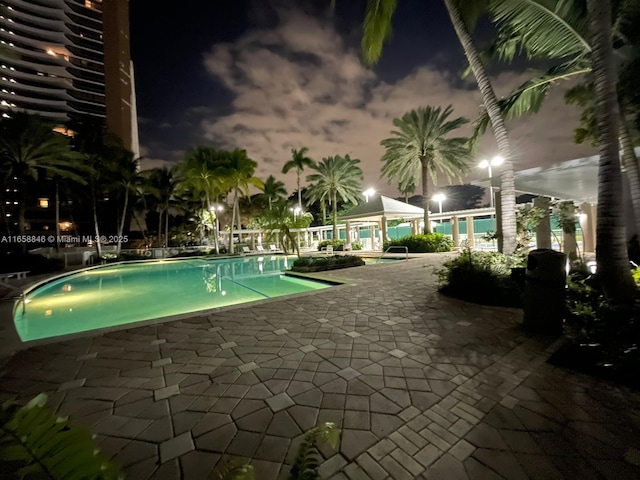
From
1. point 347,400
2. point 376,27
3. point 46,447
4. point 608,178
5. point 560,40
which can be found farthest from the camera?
point 376,27

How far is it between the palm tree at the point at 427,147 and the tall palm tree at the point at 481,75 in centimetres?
1053

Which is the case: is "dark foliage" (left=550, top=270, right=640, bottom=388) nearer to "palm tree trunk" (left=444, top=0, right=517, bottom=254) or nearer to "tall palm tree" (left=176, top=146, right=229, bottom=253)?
"palm tree trunk" (left=444, top=0, right=517, bottom=254)

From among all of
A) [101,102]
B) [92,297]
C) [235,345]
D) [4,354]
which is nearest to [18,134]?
[92,297]

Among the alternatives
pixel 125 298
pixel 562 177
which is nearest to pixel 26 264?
pixel 125 298

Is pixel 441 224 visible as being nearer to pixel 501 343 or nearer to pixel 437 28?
pixel 437 28

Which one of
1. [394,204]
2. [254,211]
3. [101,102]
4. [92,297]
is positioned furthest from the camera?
[101,102]

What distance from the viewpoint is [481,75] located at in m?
7.27

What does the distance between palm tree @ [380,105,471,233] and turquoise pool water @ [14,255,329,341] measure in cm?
1257

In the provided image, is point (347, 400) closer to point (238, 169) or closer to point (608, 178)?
point (608, 178)

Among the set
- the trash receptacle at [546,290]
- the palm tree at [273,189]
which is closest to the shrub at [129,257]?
the palm tree at [273,189]

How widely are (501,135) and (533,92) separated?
6.18ft

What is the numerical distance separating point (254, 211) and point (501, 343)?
40115mm

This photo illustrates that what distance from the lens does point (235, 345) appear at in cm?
375

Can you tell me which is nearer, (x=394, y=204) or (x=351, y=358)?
(x=351, y=358)
